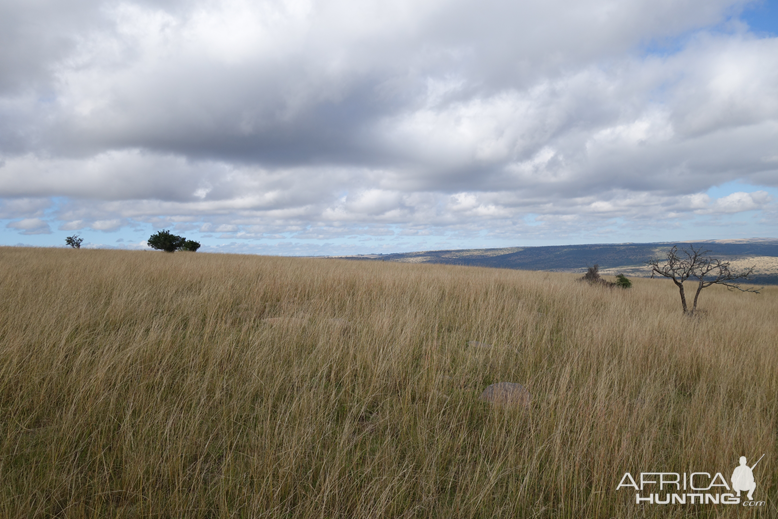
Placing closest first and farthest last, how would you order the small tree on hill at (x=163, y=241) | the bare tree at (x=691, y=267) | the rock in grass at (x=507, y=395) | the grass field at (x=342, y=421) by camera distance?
the grass field at (x=342, y=421) → the rock in grass at (x=507, y=395) → the bare tree at (x=691, y=267) → the small tree on hill at (x=163, y=241)

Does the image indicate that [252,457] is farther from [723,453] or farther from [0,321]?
[0,321]

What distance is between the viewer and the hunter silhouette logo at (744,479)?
7.46ft

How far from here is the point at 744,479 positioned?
2318mm

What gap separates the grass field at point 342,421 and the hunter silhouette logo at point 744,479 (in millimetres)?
49

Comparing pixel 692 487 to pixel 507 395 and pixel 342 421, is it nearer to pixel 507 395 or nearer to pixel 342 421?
pixel 507 395

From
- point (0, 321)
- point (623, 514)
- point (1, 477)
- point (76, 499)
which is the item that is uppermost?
point (0, 321)

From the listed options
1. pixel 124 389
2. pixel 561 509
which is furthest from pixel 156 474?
pixel 561 509

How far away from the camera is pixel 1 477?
1.97 meters

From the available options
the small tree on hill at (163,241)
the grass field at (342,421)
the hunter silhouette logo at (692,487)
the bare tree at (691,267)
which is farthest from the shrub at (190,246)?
the hunter silhouette logo at (692,487)

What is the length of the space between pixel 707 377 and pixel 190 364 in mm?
5865

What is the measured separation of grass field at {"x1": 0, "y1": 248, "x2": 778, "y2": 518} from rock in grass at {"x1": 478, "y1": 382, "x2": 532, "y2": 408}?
0.10 m

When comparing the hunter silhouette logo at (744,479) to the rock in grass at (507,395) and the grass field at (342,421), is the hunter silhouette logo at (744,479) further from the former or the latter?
the rock in grass at (507,395)

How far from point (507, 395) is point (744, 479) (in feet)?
5.08

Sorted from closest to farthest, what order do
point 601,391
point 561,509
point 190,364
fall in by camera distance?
point 561,509 < point 601,391 < point 190,364
